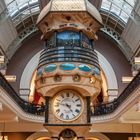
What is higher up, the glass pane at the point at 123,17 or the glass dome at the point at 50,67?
the glass pane at the point at 123,17

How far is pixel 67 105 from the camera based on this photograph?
412 cm

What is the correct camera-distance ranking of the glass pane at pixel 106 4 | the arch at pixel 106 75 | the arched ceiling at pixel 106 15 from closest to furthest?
1. the arched ceiling at pixel 106 15
2. the arch at pixel 106 75
3. the glass pane at pixel 106 4

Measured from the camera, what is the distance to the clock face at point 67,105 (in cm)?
403

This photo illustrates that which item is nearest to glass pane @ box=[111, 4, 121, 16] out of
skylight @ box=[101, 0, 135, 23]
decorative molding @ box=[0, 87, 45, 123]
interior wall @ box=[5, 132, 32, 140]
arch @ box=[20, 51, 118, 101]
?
skylight @ box=[101, 0, 135, 23]

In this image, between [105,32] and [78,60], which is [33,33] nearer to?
[105,32]

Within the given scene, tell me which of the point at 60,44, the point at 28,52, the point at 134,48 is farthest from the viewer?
the point at 28,52

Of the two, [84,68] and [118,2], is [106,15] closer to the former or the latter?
[118,2]

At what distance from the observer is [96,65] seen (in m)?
4.10

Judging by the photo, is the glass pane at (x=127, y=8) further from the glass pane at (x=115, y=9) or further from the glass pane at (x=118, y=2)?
the glass pane at (x=115, y=9)

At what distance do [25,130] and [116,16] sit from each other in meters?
9.61

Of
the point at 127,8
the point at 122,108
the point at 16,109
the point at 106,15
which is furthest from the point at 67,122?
the point at 106,15

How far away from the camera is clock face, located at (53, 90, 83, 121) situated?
4.03 m

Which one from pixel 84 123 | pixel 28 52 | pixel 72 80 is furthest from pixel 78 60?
pixel 28 52

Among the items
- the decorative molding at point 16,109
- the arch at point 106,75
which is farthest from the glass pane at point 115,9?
the decorative molding at point 16,109
